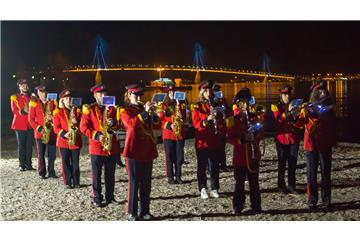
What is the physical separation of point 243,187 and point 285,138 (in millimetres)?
1712

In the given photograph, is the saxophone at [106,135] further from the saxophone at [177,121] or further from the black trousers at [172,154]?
the black trousers at [172,154]

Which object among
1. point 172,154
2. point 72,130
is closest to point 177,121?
point 172,154

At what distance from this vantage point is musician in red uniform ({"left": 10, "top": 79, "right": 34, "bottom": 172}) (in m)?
11.5

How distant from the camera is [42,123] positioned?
412 inches

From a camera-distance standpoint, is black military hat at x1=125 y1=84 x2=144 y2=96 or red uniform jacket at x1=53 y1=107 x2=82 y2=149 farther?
red uniform jacket at x1=53 y1=107 x2=82 y2=149

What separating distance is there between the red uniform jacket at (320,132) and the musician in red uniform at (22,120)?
23.6 ft

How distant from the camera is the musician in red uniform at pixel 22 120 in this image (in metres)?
11.5

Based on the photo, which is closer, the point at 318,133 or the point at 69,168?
the point at 318,133

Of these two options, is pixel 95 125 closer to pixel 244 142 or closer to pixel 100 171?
pixel 100 171

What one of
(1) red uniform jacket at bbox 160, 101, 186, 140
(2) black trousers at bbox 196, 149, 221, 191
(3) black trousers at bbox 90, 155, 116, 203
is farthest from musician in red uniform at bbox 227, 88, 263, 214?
(1) red uniform jacket at bbox 160, 101, 186, 140

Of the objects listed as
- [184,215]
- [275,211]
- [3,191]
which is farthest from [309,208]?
[3,191]

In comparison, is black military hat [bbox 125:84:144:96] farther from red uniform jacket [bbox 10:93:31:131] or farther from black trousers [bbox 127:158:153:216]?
red uniform jacket [bbox 10:93:31:131]

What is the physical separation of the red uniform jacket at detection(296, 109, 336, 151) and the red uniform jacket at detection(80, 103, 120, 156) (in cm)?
315

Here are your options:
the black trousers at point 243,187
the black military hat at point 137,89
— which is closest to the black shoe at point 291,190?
the black trousers at point 243,187
